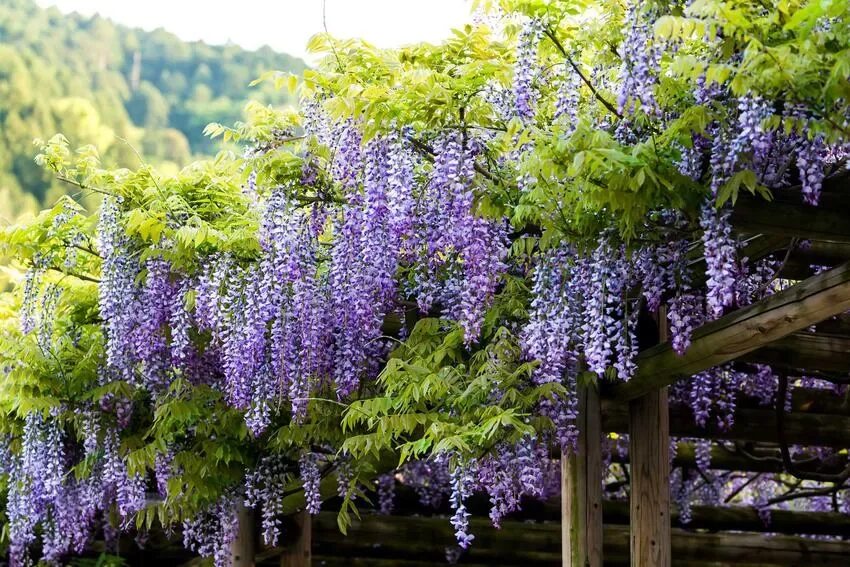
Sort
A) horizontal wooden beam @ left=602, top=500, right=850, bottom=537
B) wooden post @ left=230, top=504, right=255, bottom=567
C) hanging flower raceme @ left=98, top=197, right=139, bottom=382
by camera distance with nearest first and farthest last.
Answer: hanging flower raceme @ left=98, top=197, right=139, bottom=382, wooden post @ left=230, top=504, right=255, bottom=567, horizontal wooden beam @ left=602, top=500, right=850, bottom=537

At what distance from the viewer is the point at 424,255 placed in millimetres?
5445

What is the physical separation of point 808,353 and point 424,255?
2.16 metres

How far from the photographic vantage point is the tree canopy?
13.3ft

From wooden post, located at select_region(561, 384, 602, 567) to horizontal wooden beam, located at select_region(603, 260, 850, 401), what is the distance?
21 cm

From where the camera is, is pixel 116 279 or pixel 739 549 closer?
pixel 116 279

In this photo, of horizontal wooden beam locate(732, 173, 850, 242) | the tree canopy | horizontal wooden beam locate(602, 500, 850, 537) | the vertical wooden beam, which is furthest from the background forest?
horizontal wooden beam locate(732, 173, 850, 242)

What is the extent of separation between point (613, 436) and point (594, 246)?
4.57 metres

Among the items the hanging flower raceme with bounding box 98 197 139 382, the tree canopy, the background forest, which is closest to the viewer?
the tree canopy

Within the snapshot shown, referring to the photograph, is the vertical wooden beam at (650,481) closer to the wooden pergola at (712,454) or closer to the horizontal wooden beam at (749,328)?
the wooden pergola at (712,454)

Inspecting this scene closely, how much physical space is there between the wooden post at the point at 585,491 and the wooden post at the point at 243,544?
101 inches

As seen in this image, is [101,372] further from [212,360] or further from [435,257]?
[435,257]

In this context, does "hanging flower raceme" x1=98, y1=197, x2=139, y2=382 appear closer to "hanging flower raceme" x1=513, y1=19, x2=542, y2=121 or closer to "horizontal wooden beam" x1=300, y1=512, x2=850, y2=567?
"hanging flower raceme" x1=513, y1=19, x2=542, y2=121

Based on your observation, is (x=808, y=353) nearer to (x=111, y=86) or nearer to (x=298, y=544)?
(x=298, y=544)

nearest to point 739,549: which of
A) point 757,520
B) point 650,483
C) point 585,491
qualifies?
point 757,520
